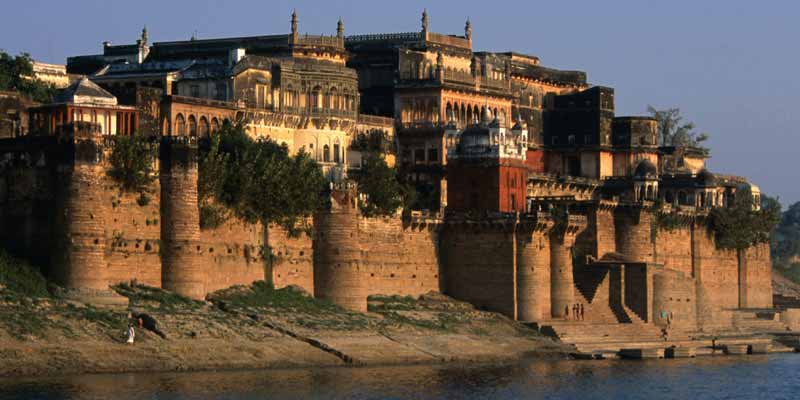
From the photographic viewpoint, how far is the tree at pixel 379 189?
3780 inches

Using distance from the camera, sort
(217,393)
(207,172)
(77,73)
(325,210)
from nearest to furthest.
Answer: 1. (217,393)
2. (207,172)
3. (325,210)
4. (77,73)

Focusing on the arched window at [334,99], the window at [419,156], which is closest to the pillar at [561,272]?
the window at [419,156]

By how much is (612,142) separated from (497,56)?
9.57m

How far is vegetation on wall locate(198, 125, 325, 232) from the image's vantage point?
86.6 metres

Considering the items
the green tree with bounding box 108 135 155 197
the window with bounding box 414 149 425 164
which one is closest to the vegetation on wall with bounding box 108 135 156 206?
the green tree with bounding box 108 135 155 197

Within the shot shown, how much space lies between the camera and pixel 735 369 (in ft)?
313

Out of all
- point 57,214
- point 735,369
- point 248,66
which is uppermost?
point 248,66

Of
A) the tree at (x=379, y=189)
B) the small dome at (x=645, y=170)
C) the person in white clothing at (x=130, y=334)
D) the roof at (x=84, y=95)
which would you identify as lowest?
the person in white clothing at (x=130, y=334)

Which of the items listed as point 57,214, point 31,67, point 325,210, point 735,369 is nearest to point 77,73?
point 31,67

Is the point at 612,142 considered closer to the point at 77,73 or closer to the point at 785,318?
the point at 785,318

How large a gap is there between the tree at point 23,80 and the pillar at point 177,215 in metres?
12.2

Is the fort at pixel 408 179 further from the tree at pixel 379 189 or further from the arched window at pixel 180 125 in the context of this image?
the tree at pixel 379 189

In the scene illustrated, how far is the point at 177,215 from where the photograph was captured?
83.8 metres

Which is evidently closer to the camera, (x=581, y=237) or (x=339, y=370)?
(x=339, y=370)
